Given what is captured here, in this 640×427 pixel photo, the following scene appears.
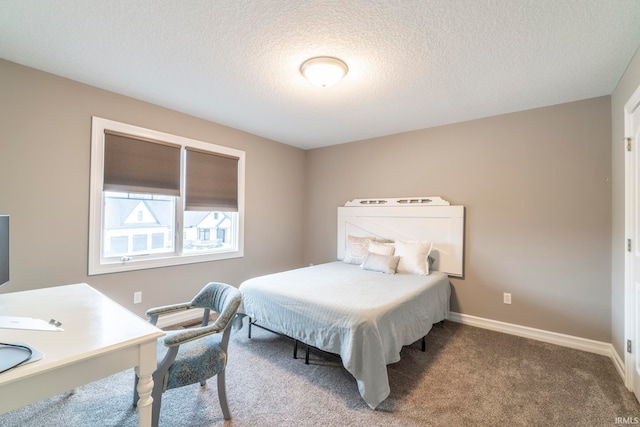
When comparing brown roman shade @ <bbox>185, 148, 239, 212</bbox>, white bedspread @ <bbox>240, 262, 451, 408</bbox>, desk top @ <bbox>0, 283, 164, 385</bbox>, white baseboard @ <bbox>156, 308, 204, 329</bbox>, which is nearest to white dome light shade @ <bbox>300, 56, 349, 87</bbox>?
white bedspread @ <bbox>240, 262, 451, 408</bbox>

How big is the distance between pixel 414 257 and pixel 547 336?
59.4 inches

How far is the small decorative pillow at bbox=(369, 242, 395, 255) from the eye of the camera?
3473 mm

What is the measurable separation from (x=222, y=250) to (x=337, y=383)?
2.34 metres

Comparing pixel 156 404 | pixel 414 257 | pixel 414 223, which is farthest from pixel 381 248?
pixel 156 404

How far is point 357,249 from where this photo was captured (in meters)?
3.80

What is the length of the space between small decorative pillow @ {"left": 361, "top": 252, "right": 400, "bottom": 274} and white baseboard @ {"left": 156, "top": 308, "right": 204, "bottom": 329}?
2.15 m

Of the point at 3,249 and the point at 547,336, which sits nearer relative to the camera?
the point at 3,249

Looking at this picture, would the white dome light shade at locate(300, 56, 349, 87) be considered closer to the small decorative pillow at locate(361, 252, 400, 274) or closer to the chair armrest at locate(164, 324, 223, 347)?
the chair armrest at locate(164, 324, 223, 347)

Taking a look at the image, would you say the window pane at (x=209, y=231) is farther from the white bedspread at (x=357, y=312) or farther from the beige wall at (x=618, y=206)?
the beige wall at (x=618, y=206)

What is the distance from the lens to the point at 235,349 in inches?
103

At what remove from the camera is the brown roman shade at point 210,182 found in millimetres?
A: 3367

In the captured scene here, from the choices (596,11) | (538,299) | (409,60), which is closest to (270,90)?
(409,60)

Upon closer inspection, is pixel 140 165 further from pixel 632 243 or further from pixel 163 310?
pixel 632 243

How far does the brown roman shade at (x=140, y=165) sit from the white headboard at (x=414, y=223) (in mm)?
2422
